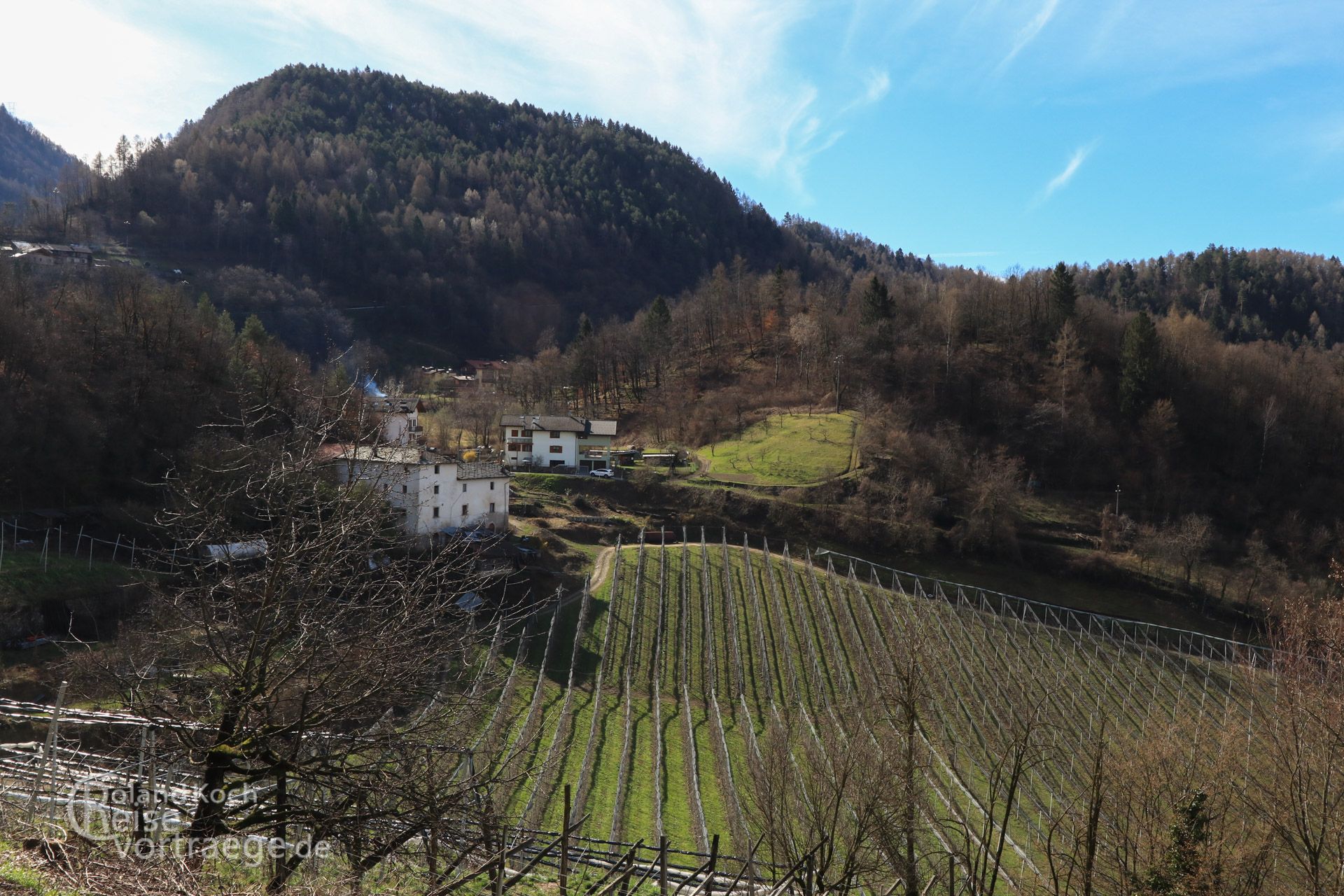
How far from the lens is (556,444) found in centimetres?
5441

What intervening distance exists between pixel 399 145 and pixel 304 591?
523ft

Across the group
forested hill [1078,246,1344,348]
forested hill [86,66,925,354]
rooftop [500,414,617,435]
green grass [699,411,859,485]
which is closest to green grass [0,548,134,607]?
rooftop [500,414,617,435]

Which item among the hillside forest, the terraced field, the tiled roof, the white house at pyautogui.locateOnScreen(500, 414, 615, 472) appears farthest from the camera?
the white house at pyautogui.locateOnScreen(500, 414, 615, 472)

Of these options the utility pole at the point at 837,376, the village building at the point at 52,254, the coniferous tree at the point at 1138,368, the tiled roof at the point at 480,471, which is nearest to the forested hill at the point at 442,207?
the village building at the point at 52,254

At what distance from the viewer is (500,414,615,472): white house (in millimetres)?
54156

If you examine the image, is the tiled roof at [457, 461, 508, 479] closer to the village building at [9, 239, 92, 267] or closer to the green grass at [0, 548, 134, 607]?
the green grass at [0, 548, 134, 607]

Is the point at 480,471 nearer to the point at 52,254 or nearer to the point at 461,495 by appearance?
the point at 461,495

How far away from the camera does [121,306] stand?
4159cm

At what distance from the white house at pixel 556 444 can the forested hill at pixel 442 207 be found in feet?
177

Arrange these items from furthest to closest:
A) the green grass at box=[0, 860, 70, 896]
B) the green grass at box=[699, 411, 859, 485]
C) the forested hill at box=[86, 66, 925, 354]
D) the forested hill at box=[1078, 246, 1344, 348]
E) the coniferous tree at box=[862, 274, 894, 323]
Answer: the forested hill at box=[86, 66, 925, 354]
the forested hill at box=[1078, 246, 1344, 348]
the coniferous tree at box=[862, 274, 894, 323]
the green grass at box=[699, 411, 859, 485]
the green grass at box=[0, 860, 70, 896]

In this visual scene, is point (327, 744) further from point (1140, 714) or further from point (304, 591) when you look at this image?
point (1140, 714)

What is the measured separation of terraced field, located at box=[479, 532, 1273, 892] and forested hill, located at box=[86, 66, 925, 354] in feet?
256

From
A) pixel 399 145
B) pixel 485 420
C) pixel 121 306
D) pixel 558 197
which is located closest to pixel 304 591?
pixel 121 306

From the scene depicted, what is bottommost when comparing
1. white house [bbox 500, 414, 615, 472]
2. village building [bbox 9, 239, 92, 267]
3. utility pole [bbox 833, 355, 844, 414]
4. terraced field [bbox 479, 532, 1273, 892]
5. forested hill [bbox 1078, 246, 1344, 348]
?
terraced field [bbox 479, 532, 1273, 892]
